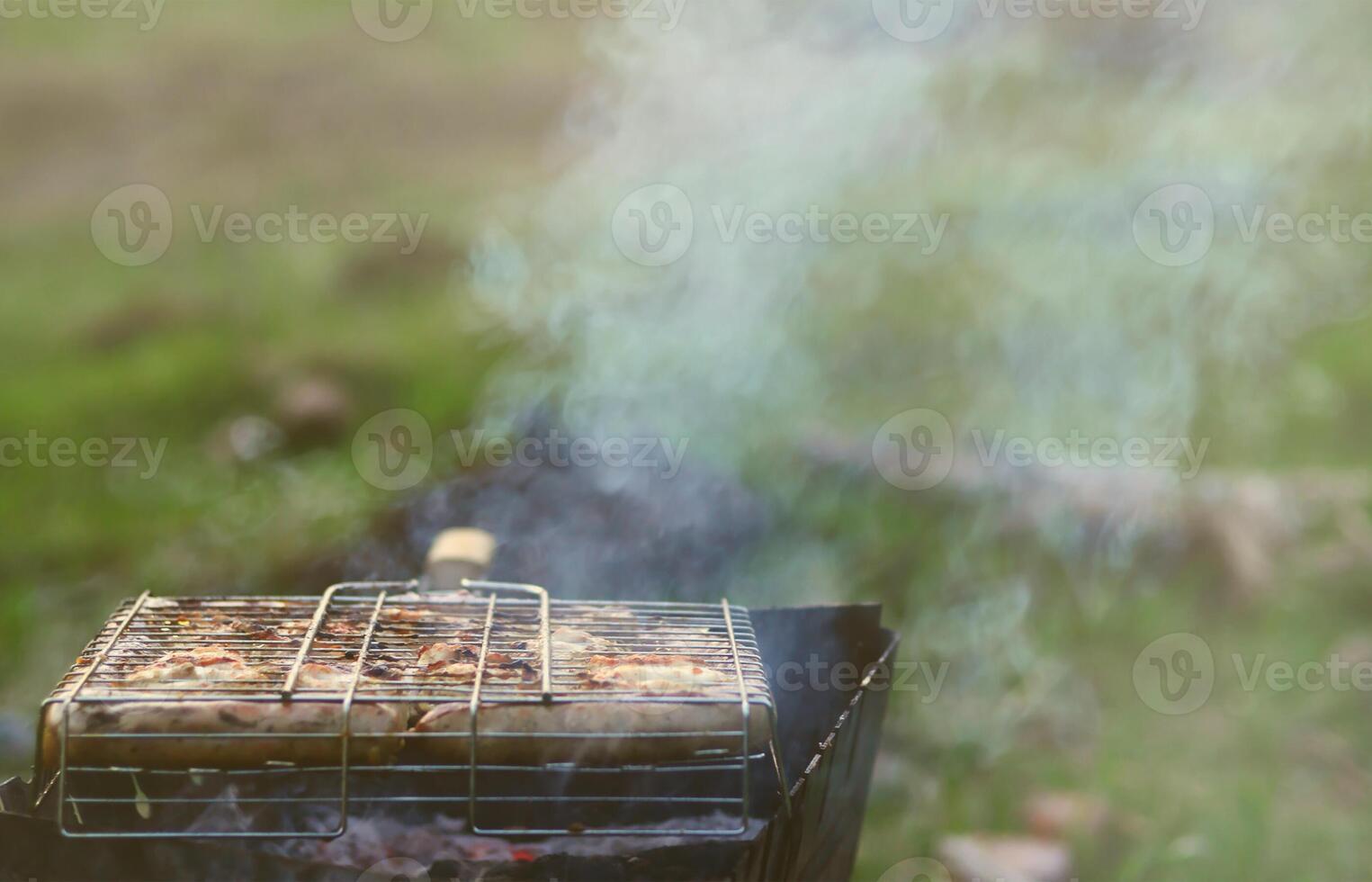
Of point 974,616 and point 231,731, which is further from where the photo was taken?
point 974,616

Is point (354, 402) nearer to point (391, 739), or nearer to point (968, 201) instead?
point (968, 201)

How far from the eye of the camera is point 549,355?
7555 millimetres

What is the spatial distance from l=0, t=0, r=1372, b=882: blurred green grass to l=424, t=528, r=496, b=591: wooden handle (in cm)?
141

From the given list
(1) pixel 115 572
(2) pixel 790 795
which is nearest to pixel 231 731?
(2) pixel 790 795

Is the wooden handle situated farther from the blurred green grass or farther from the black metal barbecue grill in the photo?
the blurred green grass

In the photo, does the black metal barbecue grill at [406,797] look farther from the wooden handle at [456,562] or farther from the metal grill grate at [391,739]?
the wooden handle at [456,562]

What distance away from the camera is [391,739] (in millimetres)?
2355

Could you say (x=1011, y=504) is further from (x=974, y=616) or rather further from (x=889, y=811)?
(x=889, y=811)

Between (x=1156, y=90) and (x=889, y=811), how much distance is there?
17.0 feet

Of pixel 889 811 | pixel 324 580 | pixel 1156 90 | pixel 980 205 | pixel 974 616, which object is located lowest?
pixel 889 811

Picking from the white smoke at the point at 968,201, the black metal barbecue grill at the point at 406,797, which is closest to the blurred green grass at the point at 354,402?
the white smoke at the point at 968,201

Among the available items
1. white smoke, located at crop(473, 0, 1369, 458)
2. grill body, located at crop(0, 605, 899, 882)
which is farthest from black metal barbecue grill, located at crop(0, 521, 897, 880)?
white smoke, located at crop(473, 0, 1369, 458)

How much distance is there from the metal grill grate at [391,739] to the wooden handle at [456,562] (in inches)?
29.1

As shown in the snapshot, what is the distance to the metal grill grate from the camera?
2330 millimetres
